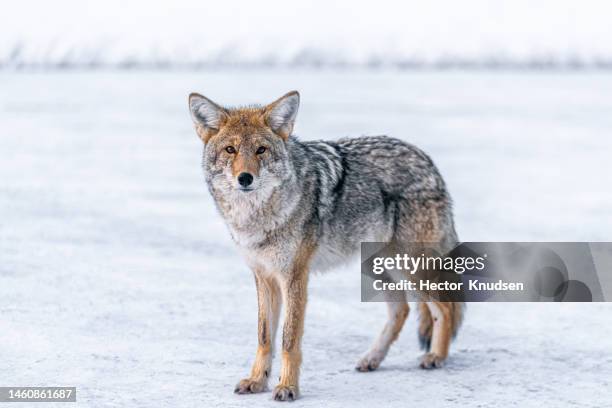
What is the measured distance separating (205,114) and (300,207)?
698 mm

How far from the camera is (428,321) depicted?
5527 mm

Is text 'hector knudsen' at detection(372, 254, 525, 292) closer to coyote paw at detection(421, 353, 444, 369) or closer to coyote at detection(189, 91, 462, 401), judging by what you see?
coyote at detection(189, 91, 462, 401)

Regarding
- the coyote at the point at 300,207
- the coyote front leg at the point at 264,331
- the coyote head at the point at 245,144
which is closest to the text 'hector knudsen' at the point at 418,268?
the coyote at the point at 300,207

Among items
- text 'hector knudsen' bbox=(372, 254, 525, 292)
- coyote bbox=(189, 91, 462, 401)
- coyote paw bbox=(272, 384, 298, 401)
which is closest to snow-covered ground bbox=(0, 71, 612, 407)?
coyote paw bbox=(272, 384, 298, 401)

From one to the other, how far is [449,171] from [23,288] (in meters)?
6.49

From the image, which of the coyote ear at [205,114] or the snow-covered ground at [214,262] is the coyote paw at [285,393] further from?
the coyote ear at [205,114]

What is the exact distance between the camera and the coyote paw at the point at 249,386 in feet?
15.5

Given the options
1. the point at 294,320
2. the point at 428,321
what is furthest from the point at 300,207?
the point at 428,321

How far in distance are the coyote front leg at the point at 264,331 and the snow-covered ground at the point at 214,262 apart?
161mm

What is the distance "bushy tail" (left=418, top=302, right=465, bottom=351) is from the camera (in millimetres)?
5457

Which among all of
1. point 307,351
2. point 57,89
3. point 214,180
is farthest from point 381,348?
point 57,89

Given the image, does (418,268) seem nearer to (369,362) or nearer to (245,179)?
(369,362)

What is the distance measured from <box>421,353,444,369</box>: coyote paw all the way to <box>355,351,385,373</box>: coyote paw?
26 cm

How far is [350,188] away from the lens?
16.9 ft
